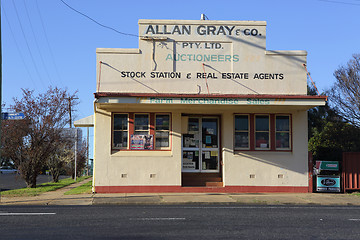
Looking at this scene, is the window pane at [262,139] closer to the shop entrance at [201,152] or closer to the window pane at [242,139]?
the window pane at [242,139]

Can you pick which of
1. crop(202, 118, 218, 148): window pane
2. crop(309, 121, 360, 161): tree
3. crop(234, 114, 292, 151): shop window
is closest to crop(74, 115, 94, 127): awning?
crop(202, 118, 218, 148): window pane

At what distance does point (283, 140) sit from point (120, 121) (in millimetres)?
6810

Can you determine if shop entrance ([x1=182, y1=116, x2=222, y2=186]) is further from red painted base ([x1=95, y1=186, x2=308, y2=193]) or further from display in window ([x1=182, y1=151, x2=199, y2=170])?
red painted base ([x1=95, y1=186, x2=308, y2=193])

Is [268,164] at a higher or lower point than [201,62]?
lower

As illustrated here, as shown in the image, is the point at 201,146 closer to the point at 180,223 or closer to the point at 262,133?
the point at 262,133

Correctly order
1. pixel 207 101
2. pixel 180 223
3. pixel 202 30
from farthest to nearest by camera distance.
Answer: pixel 202 30 → pixel 207 101 → pixel 180 223

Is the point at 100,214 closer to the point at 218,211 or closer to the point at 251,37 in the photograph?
the point at 218,211

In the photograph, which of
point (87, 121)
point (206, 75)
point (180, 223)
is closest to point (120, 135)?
point (87, 121)

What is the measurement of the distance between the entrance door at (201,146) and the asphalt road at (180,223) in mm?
6001

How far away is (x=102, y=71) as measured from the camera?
17.3 m

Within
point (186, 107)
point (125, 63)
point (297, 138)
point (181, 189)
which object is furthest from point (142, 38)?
point (297, 138)

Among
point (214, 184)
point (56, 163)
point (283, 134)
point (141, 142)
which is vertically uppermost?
point (283, 134)

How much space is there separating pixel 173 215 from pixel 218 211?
151 cm

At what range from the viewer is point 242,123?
707 inches
